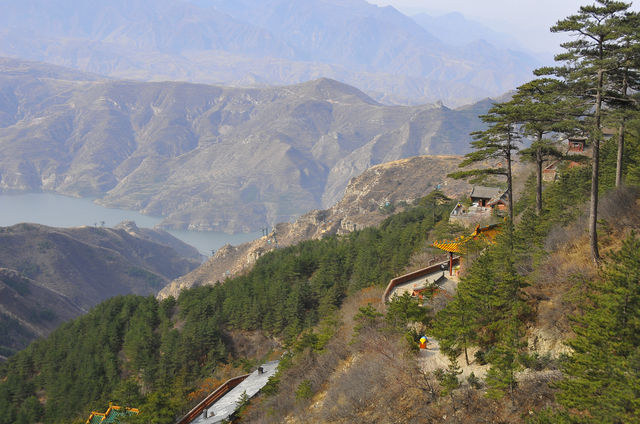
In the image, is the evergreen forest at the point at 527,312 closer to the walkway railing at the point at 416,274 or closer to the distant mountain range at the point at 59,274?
the walkway railing at the point at 416,274

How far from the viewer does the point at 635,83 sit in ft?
70.4

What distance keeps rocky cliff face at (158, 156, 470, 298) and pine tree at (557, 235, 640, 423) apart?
95512 mm

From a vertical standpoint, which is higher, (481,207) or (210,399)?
(481,207)

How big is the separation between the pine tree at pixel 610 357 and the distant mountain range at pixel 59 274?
112 m

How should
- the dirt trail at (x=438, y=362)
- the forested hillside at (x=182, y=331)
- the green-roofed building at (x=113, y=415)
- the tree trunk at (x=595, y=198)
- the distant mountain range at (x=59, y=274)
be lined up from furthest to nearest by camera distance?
the distant mountain range at (x=59, y=274)
the forested hillside at (x=182, y=331)
the green-roofed building at (x=113, y=415)
the tree trunk at (x=595, y=198)
the dirt trail at (x=438, y=362)

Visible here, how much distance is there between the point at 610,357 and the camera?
1241 centimetres

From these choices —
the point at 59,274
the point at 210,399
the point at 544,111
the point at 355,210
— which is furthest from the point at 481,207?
the point at 59,274

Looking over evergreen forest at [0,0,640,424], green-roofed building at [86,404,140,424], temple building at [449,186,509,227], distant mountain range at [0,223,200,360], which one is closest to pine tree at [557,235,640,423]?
evergreen forest at [0,0,640,424]

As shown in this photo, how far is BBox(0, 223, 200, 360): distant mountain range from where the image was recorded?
10806 centimetres

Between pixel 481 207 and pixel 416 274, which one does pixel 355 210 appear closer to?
pixel 481 207

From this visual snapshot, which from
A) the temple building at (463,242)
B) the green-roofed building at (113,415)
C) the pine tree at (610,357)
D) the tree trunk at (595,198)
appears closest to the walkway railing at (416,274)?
the temple building at (463,242)

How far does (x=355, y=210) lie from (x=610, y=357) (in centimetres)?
11218

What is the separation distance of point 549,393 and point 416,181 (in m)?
118

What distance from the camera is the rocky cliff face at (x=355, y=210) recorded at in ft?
383
